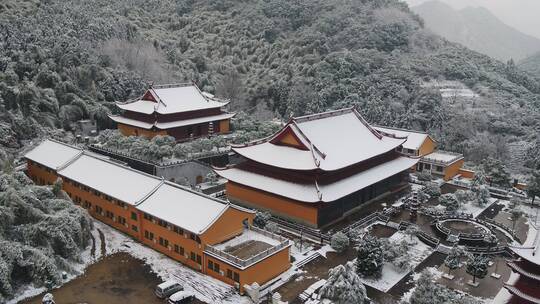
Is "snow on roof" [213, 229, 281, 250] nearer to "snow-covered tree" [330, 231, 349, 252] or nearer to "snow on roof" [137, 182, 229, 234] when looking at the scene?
"snow on roof" [137, 182, 229, 234]

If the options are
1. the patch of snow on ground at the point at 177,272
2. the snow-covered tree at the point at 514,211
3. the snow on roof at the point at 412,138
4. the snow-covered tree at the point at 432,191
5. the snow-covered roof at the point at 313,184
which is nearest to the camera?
the patch of snow on ground at the point at 177,272

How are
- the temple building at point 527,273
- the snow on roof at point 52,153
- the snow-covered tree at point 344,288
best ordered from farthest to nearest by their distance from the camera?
the snow on roof at point 52,153 < the snow-covered tree at point 344,288 < the temple building at point 527,273

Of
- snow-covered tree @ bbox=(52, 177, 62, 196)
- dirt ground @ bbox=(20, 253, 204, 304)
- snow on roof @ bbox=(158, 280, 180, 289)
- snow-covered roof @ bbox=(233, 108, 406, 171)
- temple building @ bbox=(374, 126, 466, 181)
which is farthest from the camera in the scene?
temple building @ bbox=(374, 126, 466, 181)

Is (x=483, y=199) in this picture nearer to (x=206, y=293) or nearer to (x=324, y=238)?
(x=324, y=238)

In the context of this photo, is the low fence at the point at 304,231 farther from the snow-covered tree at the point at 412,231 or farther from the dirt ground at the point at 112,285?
the dirt ground at the point at 112,285

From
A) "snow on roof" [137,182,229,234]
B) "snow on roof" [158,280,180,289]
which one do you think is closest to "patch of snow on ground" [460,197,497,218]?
"snow on roof" [137,182,229,234]

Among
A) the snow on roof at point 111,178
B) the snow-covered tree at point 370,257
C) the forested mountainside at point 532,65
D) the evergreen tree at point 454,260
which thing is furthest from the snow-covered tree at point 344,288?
the forested mountainside at point 532,65

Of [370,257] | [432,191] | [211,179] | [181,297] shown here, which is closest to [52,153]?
[211,179]
